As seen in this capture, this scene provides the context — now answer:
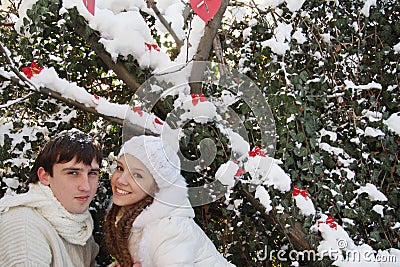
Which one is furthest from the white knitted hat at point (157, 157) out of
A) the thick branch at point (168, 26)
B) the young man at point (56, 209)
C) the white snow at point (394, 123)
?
the white snow at point (394, 123)

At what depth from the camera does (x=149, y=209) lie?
1832 mm

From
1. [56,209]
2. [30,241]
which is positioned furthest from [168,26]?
[30,241]

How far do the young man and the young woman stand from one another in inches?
4.7

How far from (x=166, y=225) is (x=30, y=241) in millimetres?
486

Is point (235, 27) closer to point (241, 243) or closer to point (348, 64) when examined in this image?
point (348, 64)

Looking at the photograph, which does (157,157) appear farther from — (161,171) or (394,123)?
(394,123)

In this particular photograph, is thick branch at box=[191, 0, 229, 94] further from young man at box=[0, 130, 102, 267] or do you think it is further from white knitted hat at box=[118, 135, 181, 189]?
young man at box=[0, 130, 102, 267]

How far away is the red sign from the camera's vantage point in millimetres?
1938

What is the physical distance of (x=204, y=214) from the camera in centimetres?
241

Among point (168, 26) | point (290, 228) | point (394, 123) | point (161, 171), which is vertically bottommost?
point (290, 228)

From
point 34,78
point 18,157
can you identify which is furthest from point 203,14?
point 18,157

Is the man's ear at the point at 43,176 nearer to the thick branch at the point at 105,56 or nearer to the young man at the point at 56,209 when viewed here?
the young man at the point at 56,209

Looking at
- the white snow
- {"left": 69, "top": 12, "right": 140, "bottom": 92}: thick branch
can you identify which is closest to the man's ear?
{"left": 69, "top": 12, "right": 140, "bottom": 92}: thick branch

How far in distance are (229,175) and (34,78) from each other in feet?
3.33
